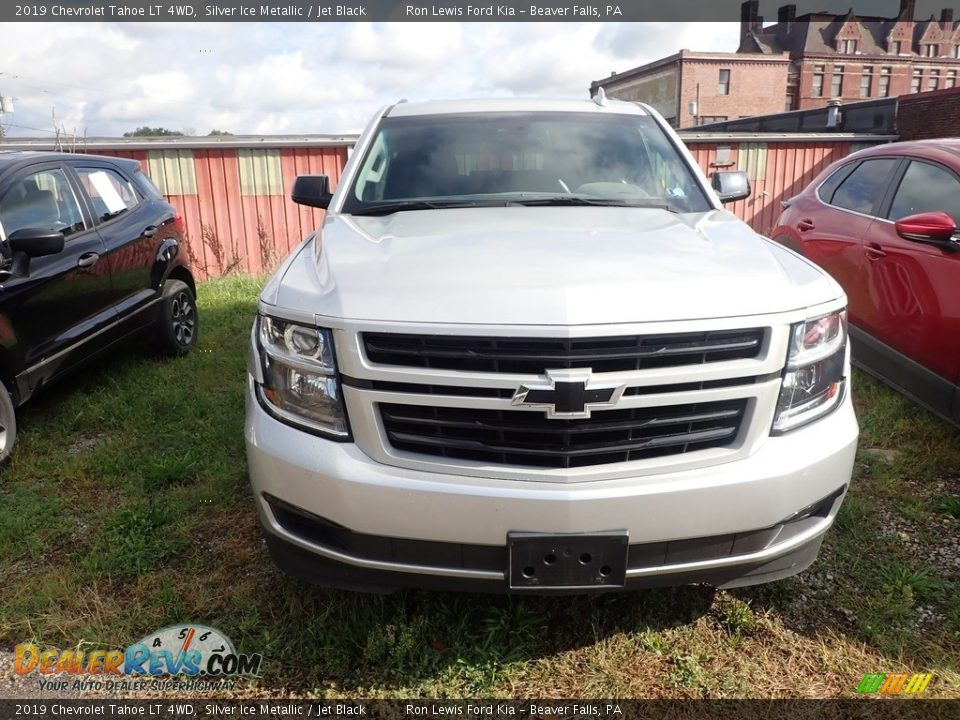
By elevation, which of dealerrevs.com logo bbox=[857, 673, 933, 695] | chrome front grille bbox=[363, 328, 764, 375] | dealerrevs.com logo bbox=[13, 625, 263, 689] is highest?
chrome front grille bbox=[363, 328, 764, 375]

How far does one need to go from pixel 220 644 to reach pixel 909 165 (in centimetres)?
458

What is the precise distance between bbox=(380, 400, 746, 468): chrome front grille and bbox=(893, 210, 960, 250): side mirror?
7.77ft

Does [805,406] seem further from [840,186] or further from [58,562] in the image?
[840,186]

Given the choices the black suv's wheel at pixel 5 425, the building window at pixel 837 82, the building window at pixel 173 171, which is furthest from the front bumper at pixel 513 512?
the building window at pixel 837 82

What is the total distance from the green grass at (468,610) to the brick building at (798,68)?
50528 mm

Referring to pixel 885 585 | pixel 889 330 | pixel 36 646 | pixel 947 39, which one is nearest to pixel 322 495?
pixel 36 646

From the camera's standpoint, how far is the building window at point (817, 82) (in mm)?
57781

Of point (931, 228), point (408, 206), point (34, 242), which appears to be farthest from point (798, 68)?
point (34, 242)

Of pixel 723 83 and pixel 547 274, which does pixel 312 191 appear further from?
pixel 723 83

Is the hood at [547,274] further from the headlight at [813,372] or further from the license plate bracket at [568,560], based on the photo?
the license plate bracket at [568,560]

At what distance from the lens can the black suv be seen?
12.5 ft

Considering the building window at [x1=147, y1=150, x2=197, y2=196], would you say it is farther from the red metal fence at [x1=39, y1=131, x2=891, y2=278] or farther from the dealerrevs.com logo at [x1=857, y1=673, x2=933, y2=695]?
the dealerrevs.com logo at [x1=857, y1=673, x2=933, y2=695]

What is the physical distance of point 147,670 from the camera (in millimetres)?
2334

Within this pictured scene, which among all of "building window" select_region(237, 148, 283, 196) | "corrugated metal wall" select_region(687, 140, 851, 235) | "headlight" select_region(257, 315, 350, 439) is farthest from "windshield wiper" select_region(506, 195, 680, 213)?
"corrugated metal wall" select_region(687, 140, 851, 235)
